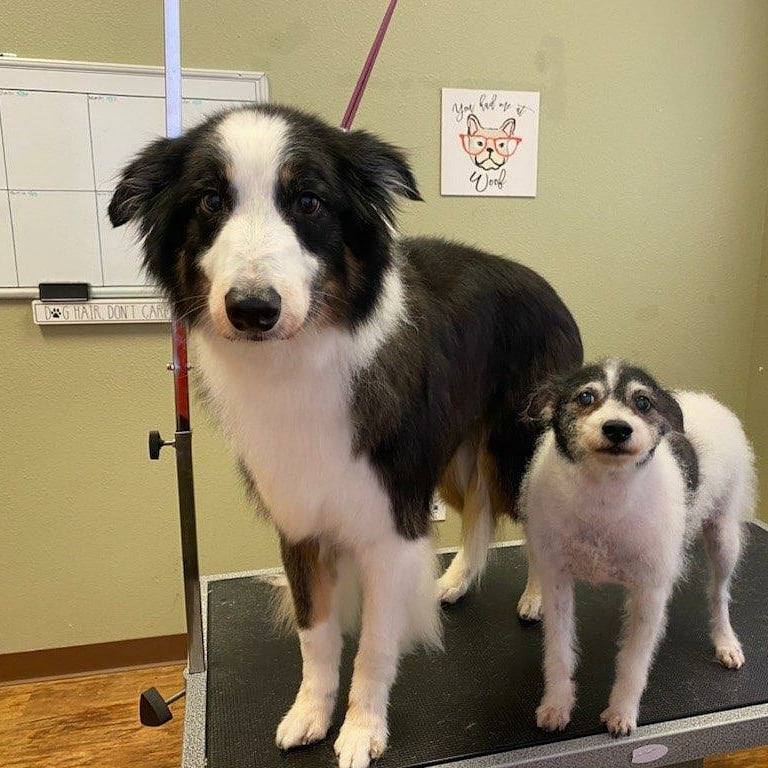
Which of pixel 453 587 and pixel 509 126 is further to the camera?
pixel 509 126

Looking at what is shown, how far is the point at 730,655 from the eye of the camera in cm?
140

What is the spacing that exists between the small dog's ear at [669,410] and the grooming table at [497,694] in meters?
0.59

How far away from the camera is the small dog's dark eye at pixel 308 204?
0.95m

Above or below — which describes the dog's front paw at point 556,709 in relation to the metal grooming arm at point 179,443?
below

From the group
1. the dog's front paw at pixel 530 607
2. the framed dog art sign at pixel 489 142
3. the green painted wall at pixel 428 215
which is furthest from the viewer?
the framed dog art sign at pixel 489 142

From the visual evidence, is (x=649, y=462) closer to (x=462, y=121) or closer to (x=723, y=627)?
(x=723, y=627)

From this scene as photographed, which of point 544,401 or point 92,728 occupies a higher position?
point 544,401

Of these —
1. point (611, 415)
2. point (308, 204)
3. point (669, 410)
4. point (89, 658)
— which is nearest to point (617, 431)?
point (611, 415)

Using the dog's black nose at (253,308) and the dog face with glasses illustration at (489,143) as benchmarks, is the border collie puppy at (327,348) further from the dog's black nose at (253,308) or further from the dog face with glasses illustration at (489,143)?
the dog face with glasses illustration at (489,143)

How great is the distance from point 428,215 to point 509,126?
0.41m

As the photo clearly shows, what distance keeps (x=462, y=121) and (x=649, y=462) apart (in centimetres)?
154

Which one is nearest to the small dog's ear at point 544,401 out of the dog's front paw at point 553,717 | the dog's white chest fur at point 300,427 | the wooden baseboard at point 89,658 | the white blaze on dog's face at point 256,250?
the dog's white chest fur at point 300,427

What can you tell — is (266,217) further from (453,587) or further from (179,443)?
(453,587)

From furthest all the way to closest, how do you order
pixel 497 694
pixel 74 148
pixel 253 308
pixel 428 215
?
pixel 428 215 < pixel 74 148 < pixel 497 694 < pixel 253 308
